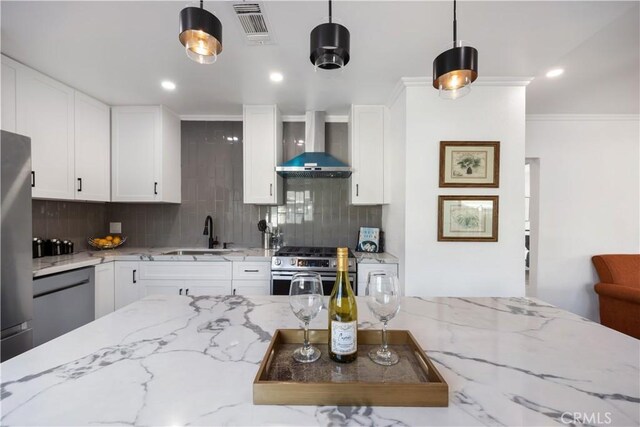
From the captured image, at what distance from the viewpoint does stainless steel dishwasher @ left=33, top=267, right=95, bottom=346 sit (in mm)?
1896

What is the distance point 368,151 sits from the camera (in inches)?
114

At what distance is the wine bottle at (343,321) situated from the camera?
73 centimetres

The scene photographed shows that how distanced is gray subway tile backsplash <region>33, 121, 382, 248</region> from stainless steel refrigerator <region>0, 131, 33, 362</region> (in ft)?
5.35

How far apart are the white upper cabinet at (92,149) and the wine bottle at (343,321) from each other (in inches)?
114

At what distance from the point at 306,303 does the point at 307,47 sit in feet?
5.77

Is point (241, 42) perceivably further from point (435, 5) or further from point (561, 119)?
point (561, 119)

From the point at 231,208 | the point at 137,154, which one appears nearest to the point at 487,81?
the point at 231,208

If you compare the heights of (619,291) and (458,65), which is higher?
(458,65)

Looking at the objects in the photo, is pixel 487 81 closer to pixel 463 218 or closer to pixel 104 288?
pixel 463 218

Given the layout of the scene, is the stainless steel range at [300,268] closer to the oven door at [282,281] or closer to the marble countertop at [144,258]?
the oven door at [282,281]

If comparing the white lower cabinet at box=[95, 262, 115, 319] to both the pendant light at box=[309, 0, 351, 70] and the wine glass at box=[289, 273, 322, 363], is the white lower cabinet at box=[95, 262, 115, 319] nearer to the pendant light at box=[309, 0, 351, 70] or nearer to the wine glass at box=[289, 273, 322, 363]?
the wine glass at box=[289, 273, 322, 363]

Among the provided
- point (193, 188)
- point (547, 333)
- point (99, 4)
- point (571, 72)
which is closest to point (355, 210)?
point (193, 188)

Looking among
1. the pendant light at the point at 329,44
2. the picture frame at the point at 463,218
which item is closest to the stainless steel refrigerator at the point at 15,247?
the pendant light at the point at 329,44

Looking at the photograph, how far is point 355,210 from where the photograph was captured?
130 inches
